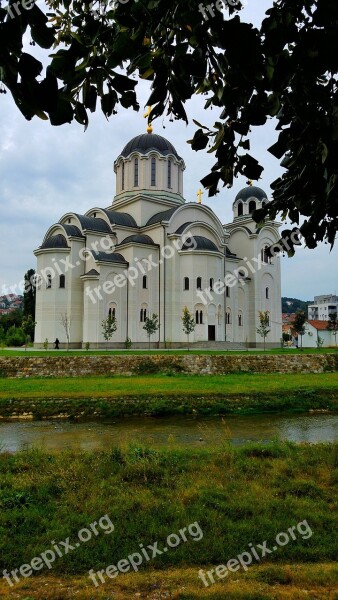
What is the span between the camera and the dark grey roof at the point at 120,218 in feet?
120

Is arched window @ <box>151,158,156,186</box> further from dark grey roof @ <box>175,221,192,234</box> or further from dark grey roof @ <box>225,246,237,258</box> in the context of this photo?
dark grey roof @ <box>225,246,237,258</box>

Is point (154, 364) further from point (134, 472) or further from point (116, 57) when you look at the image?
Answer: point (116, 57)

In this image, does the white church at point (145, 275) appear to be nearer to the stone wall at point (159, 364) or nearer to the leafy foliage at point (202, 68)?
the stone wall at point (159, 364)

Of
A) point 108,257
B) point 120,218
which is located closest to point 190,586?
point 108,257

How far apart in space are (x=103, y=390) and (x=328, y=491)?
11090mm

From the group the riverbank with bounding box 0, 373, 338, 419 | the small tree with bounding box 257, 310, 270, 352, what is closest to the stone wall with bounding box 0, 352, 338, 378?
the riverbank with bounding box 0, 373, 338, 419

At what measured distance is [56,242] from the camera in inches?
1346

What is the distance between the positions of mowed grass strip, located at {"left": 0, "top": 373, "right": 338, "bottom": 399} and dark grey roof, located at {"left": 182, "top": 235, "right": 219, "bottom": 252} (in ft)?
52.2

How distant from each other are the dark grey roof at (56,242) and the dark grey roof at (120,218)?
420 centimetres

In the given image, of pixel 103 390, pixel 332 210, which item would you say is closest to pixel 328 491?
pixel 332 210

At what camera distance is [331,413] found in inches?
570

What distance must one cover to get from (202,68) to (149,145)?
38846mm

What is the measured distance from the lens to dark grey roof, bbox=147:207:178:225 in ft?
117

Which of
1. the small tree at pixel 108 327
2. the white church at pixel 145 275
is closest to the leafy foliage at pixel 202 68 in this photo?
the small tree at pixel 108 327
